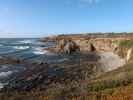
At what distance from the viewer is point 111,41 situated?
177ft

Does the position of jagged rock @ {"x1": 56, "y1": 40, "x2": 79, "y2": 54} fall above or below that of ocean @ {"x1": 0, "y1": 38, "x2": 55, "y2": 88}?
above

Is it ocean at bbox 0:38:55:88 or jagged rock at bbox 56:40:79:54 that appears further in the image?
jagged rock at bbox 56:40:79:54

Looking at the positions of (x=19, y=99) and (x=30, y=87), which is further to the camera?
(x=30, y=87)

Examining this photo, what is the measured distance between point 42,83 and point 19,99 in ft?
33.7

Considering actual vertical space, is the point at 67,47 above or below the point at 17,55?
above

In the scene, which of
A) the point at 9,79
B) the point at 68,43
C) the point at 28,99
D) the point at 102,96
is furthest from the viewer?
the point at 68,43

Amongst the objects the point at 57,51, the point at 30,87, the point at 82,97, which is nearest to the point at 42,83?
the point at 30,87

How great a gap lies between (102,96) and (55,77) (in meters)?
14.0

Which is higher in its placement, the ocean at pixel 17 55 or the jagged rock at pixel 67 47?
the jagged rock at pixel 67 47

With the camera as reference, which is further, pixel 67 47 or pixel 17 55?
pixel 67 47

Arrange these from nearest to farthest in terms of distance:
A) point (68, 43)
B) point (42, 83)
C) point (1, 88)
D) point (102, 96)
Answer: point (102, 96), point (1, 88), point (42, 83), point (68, 43)

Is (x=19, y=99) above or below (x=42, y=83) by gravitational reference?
above

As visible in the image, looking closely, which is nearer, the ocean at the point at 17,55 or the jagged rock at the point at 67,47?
the ocean at the point at 17,55

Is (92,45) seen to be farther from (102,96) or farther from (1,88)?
(102,96)
